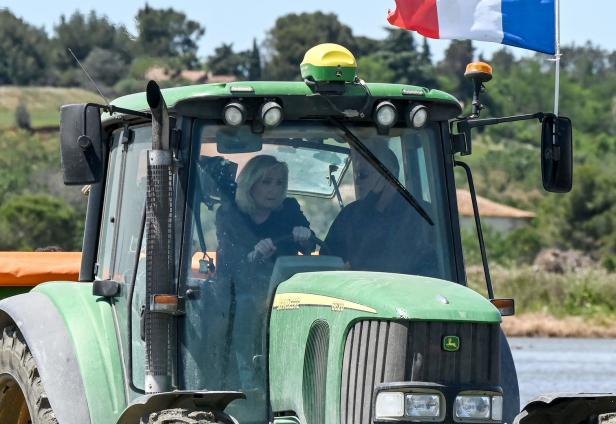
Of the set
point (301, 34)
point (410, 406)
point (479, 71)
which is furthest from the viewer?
point (301, 34)

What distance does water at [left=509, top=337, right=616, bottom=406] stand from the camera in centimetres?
2447

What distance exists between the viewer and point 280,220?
24.6ft

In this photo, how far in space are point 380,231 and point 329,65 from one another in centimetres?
78

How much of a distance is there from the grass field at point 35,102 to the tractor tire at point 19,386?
6540cm

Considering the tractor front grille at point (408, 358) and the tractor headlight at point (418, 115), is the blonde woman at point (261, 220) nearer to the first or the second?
the tractor headlight at point (418, 115)

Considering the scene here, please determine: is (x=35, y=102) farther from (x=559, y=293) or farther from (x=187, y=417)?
(x=187, y=417)

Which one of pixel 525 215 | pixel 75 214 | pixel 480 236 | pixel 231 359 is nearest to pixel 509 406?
pixel 480 236

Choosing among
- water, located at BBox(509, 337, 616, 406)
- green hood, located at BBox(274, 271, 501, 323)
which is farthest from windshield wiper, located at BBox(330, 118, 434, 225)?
water, located at BBox(509, 337, 616, 406)

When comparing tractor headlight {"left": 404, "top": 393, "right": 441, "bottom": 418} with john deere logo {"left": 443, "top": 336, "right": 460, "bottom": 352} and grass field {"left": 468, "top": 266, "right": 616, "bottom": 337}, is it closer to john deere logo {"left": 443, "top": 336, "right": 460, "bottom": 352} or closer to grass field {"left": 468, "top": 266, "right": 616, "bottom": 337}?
john deere logo {"left": 443, "top": 336, "right": 460, "bottom": 352}

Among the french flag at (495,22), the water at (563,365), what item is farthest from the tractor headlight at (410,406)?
the water at (563,365)

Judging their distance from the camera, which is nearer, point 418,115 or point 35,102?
point 418,115

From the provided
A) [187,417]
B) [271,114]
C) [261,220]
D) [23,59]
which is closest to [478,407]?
[187,417]

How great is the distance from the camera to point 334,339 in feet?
22.6

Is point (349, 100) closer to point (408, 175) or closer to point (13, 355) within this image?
point (408, 175)
